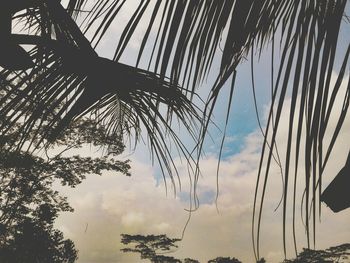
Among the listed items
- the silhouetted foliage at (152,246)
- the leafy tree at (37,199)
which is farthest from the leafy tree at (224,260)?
the leafy tree at (37,199)

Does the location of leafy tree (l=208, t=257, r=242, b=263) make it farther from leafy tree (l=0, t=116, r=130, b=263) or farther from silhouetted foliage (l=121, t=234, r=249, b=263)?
leafy tree (l=0, t=116, r=130, b=263)

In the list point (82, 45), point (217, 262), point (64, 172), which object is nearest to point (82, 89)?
point (82, 45)

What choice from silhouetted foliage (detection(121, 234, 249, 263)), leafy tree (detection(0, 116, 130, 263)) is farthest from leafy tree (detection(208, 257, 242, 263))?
leafy tree (detection(0, 116, 130, 263))

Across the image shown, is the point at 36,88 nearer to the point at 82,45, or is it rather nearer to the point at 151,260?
the point at 82,45

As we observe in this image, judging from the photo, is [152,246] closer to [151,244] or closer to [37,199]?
[151,244]

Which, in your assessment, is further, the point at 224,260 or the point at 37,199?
the point at 224,260

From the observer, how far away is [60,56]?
0.87 meters

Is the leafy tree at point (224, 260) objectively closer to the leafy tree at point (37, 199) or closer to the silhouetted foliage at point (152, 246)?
the silhouetted foliage at point (152, 246)

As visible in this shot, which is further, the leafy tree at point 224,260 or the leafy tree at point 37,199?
the leafy tree at point 224,260

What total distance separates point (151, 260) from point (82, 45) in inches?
1108

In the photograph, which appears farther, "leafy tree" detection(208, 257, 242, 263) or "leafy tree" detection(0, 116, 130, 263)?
"leafy tree" detection(208, 257, 242, 263)

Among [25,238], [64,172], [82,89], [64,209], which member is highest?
[64,172]

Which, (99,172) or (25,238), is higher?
(99,172)

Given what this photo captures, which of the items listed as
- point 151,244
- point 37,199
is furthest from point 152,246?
point 37,199
